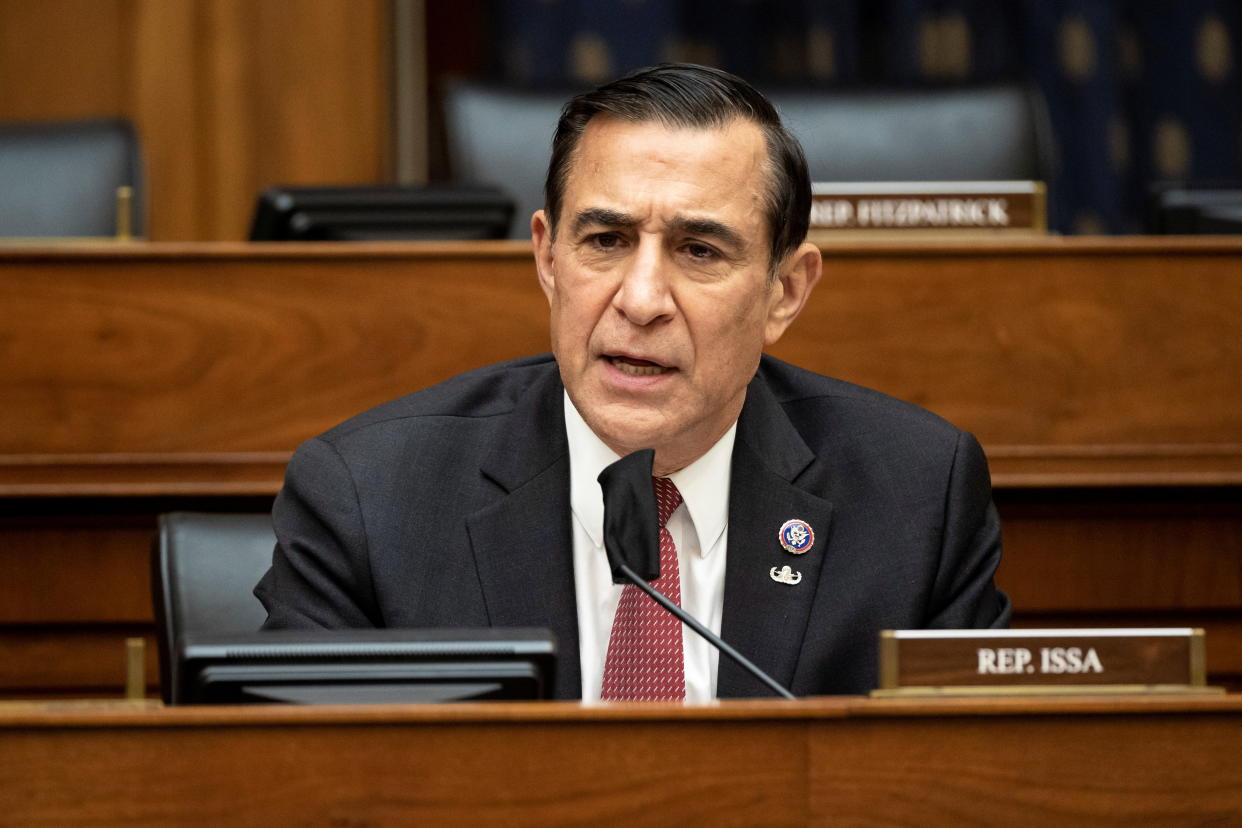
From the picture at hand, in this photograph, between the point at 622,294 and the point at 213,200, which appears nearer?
the point at 622,294

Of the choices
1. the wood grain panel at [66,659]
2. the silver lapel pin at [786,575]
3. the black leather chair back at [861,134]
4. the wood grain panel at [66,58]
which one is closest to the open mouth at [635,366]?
the silver lapel pin at [786,575]

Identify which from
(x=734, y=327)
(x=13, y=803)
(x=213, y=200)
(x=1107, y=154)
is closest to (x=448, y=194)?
(x=734, y=327)

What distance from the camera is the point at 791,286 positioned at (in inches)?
68.1

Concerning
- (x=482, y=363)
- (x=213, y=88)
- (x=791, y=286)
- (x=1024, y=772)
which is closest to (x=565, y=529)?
(x=791, y=286)

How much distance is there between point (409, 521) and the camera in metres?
1.58

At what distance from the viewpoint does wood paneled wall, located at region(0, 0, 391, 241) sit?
3.60m

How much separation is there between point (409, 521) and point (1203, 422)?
106 centimetres

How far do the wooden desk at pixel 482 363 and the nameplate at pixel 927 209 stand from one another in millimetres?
63

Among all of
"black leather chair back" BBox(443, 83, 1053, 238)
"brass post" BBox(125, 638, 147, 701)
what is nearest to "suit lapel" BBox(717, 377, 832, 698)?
"brass post" BBox(125, 638, 147, 701)

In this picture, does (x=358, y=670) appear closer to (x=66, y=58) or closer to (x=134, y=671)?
(x=134, y=671)

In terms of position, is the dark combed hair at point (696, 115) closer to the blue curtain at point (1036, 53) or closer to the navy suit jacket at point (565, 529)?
the navy suit jacket at point (565, 529)

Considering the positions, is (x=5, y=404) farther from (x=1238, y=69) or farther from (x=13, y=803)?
(x=1238, y=69)

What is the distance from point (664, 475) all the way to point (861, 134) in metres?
1.21

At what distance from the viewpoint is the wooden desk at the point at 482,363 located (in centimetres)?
200
